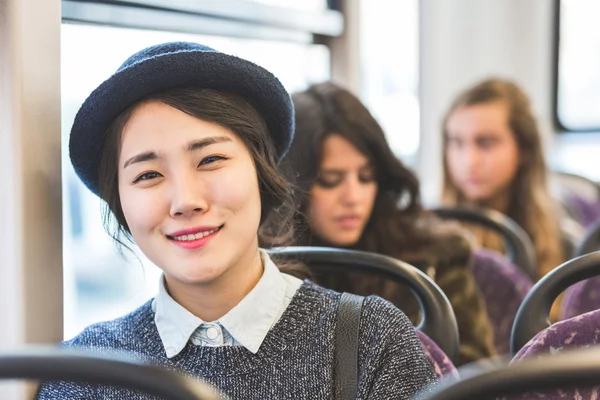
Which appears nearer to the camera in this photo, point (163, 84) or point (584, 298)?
point (163, 84)

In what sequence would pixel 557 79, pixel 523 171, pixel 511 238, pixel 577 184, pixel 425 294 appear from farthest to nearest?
pixel 557 79 → pixel 577 184 → pixel 523 171 → pixel 511 238 → pixel 425 294

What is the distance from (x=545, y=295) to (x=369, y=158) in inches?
26.8

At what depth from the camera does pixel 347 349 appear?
44.6 inches

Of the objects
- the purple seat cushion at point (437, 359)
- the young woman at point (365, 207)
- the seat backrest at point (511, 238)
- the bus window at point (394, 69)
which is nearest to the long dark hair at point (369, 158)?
the young woman at point (365, 207)

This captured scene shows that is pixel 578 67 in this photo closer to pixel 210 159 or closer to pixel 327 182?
pixel 327 182

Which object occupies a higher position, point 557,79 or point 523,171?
point 557,79

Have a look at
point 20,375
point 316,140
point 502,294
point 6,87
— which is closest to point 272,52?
point 316,140

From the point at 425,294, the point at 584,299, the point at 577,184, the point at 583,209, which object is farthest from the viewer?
the point at 577,184

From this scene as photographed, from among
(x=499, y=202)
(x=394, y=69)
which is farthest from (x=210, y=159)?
(x=394, y=69)

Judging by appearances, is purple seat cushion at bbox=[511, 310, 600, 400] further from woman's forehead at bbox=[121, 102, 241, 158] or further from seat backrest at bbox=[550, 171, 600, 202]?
seat backrest at bbox=[550, 171, 600, 202]

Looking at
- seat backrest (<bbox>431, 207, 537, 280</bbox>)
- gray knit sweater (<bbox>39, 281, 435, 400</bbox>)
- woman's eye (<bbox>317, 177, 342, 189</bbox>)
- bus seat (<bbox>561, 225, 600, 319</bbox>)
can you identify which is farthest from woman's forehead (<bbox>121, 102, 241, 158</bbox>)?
seat backrest (<bbox>431, 207, 537, 280</bbox>)

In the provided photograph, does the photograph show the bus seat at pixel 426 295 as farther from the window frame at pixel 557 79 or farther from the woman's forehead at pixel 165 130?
the window frame at pixel 557 79

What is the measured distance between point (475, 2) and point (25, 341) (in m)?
2.99

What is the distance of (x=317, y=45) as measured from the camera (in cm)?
259
